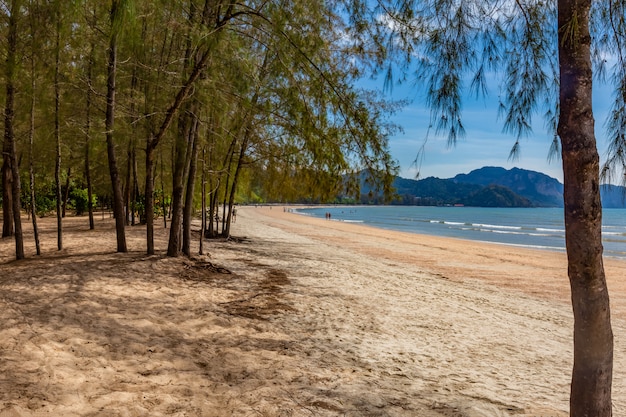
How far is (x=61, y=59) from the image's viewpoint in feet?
29.1

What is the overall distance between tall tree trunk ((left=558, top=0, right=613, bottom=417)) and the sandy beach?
1.22m

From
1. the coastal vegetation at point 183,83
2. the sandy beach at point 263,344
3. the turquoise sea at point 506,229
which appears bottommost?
the turquoise sea at point 506,229

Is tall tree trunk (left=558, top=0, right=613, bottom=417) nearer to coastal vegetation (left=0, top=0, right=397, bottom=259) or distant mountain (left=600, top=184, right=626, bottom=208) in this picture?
distant mountain (left=600, top=184, right=626, bottom=208)

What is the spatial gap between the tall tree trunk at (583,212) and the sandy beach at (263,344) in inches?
48.0

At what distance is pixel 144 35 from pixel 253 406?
8316 millimetres

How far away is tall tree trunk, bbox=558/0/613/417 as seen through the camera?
2553 millimetres

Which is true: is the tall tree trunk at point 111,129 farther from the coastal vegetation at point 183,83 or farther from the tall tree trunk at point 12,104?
the tall tree trunk at point 12,104

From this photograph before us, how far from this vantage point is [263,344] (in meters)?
5.12

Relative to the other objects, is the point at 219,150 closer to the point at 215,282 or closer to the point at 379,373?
the point at 215,282

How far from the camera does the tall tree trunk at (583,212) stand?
2.55 meters

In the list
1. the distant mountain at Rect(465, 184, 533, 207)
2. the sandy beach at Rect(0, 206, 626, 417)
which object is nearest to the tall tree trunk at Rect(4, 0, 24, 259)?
the sandy beach at Rect(0, 206, 626, 417)

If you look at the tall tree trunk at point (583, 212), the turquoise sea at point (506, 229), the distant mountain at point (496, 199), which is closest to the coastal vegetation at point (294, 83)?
the tall tree trunk at point (583, 212)

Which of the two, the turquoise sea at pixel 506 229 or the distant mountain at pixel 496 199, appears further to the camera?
the distant mountain at pixel 496 199

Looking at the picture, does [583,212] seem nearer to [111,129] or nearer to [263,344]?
[263,344]
